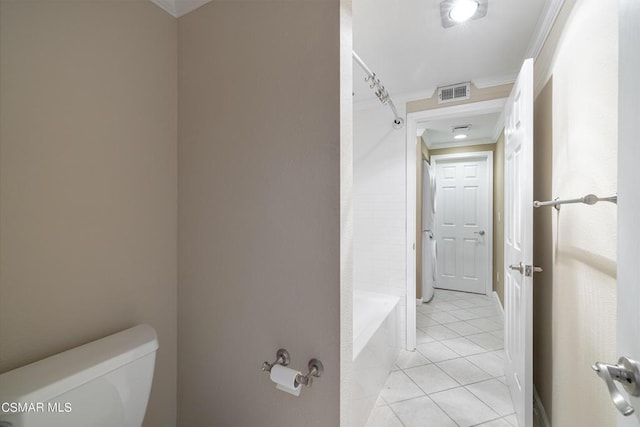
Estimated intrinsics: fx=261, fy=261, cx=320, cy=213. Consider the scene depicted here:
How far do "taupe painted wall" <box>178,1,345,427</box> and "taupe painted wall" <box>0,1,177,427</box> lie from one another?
9 centimetres

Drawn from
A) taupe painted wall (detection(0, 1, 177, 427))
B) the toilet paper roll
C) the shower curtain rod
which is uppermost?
the shower curtain rod

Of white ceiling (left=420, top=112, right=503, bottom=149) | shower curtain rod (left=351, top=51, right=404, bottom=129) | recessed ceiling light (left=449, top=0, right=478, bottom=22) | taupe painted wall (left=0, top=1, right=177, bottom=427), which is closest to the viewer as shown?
taupe painted wall (left=0, top=1, right=177, bottom=427)

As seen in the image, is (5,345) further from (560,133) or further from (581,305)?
(560,133)

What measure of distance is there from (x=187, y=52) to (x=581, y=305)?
2087 millimetres

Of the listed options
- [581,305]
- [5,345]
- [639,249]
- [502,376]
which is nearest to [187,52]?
[5,345]

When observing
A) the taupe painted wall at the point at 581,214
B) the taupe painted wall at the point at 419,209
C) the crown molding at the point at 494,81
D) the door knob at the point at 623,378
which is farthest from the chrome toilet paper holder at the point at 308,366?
the taupe painted wall at the point at 419,209

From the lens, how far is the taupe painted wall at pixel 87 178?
821mm

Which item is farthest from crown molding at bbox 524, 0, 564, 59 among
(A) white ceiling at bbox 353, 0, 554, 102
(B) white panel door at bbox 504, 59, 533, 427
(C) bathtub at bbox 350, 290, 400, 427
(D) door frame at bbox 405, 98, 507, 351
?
(C) bathtub at bbox 350, 290, 400, 427

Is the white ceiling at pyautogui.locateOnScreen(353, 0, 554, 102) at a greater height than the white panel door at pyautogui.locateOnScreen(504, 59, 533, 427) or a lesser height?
greater

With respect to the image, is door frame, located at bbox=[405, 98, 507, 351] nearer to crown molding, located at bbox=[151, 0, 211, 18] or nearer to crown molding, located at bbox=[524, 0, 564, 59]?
crown molding, located at bbox=[524, 0, 564, 59]

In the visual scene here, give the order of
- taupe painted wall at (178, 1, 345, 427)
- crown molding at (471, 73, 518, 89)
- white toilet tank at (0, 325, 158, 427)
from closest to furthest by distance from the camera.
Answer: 1. white toilet tank at (0, 325, 158, 427)
2. taupe painted wall at (178, 1, 345, 427)
3. crown molding at (471, 73, 518, 89)

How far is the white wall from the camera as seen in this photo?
2.42 m

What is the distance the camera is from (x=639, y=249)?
1.57 ft

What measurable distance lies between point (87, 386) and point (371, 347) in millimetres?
1371
